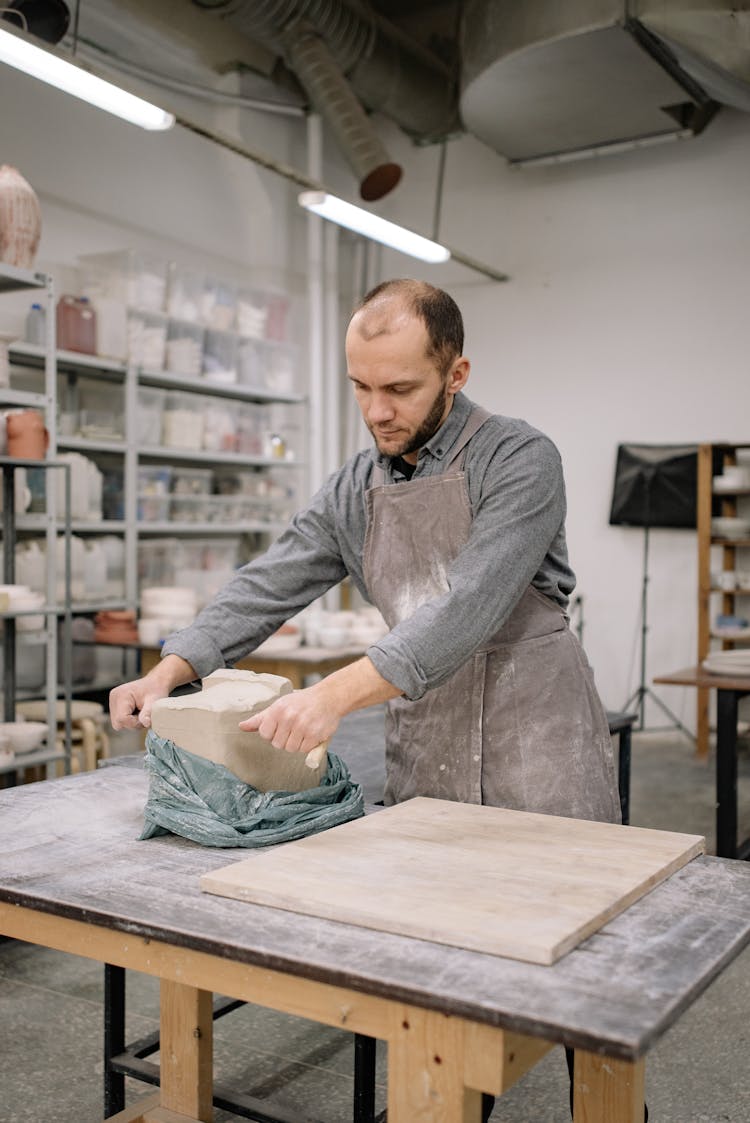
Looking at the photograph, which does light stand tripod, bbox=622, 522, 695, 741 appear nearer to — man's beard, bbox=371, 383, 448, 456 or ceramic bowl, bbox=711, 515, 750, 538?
ceramic bowl, bbox=711, 515, 750, 538

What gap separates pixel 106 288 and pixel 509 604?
175 inches

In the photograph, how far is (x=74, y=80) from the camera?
375cm

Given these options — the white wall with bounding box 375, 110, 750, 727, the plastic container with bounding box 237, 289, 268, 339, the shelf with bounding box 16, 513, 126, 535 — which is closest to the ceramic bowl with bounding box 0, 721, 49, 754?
the shelf with bounding box 16, 513, 126, 535

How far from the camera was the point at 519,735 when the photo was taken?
5.74 feet

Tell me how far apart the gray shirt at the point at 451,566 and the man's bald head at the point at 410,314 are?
0.49ft

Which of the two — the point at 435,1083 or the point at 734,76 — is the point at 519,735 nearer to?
the point at 435,1083

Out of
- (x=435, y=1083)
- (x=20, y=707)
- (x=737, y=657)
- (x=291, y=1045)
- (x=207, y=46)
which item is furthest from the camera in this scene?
(x=207, y=46)

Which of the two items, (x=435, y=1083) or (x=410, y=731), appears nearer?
(x=435, y=1083)

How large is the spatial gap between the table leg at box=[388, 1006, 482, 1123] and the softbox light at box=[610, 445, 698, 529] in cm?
586

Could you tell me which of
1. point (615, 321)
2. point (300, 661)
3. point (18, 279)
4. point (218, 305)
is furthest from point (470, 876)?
point (615, 321)

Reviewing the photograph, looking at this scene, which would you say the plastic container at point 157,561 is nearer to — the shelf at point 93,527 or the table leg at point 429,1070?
the shelf at point 93,527

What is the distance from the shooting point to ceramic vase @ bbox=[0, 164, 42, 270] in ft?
12.1

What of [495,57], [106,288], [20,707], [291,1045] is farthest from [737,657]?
[106,288]

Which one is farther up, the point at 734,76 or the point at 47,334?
the point at 734,76
